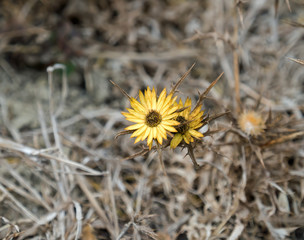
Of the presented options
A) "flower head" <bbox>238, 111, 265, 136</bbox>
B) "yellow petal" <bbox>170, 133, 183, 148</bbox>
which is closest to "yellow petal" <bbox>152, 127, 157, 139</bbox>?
"yellow petal" <bbox>170, 133, 183, 148</bbox>

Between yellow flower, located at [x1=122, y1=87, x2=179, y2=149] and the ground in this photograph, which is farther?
the ground

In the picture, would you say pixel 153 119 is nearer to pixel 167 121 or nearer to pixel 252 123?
pixel 167 121

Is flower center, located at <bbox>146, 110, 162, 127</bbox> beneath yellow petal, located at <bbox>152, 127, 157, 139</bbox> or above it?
above

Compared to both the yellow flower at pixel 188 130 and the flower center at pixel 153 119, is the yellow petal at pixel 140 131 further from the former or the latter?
the yellow flower at pixel 188 130

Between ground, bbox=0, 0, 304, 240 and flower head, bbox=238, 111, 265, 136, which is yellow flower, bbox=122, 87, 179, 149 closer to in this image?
ground, bbox=0, 0, 304, 240

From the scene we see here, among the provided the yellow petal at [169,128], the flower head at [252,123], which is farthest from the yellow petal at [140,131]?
the flower head at [252,123]

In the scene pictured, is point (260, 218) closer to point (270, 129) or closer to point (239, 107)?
point (270, 129)
